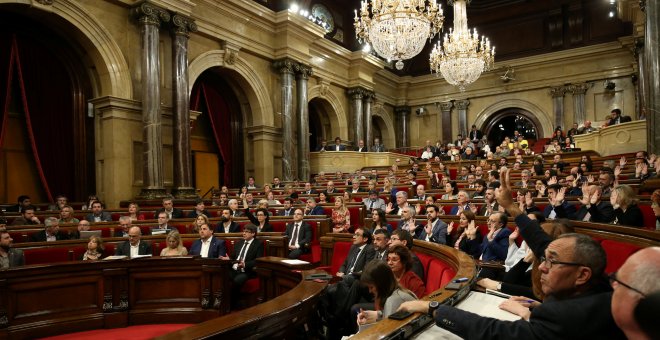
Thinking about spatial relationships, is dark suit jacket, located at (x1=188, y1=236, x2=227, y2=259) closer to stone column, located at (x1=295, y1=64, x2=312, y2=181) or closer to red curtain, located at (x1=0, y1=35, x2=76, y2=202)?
red curtain, located at (x1=0, y1=35, x2=76, y2=202)

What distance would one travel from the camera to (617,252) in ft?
9.19

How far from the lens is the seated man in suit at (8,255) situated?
14.2ft

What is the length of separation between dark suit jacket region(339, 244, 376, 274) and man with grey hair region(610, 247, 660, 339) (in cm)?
300

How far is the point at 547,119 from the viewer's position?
1798cm

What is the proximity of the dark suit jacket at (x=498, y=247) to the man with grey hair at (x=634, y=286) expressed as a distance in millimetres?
2883

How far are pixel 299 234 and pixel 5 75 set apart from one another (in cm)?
721

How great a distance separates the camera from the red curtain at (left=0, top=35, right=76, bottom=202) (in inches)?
362

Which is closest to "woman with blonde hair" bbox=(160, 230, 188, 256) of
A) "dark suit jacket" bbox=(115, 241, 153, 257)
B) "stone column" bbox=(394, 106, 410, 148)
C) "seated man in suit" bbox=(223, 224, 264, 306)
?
"dark suit jacket" bbox=(115, 241, 153, 257)

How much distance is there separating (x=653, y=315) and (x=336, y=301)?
2737mm

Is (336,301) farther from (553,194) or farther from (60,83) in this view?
(60,83)

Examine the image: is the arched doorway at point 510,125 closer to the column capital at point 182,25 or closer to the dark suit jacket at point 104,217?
the column capital at point 182,25

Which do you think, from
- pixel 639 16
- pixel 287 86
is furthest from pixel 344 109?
pixel 639 16

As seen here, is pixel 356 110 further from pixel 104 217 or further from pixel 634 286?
pixel 634 286

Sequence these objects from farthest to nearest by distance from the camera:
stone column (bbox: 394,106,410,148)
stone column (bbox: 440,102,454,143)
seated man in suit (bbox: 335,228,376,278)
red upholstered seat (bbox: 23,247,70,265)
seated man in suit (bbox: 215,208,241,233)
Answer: stone column (bbox: 394,106,410,148), stone column (bbox: 440,102,454,143), seated man in suit (bbox: 215,208,241,233), red upholstered seat (bbox: 23,247,70,265), seated man in suit (bbox: 335,228,376,278)
